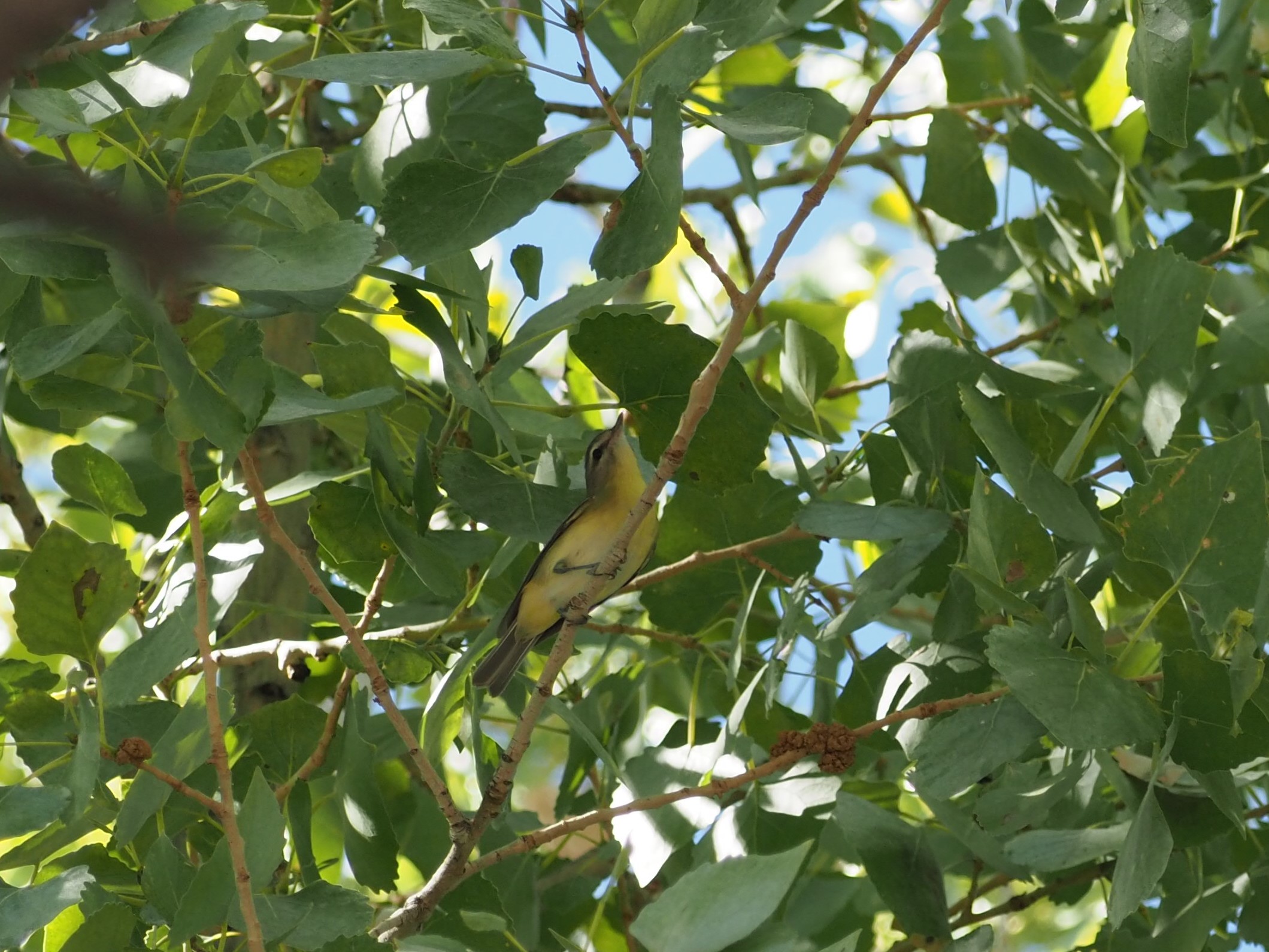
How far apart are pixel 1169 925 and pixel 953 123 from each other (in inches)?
67.3

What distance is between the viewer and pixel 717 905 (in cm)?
161

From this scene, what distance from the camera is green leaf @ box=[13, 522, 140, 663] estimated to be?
5.99 ft

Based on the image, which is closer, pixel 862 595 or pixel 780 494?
pixel 862 595

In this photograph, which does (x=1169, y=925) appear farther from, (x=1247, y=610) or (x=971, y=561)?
(x=971, y=561)

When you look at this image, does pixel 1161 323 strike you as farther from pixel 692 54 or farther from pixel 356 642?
pixel 356 642

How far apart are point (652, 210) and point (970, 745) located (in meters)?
0.85

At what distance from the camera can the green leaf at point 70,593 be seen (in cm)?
183

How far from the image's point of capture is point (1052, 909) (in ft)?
12.7

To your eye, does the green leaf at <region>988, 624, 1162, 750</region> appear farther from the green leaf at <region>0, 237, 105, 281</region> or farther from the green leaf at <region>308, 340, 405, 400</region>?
the green leaf at <region>0, 237, 105, 281</region>

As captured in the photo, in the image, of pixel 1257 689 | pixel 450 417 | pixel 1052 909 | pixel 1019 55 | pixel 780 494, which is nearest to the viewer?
pixel 1257 689

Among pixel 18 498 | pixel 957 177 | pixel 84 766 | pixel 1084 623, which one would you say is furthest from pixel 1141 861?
pixel 18 498

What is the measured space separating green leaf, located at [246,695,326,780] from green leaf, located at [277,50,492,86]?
41.2 inches

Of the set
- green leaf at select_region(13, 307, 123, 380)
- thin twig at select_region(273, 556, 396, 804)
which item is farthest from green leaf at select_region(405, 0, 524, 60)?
thin twig at select_region(273, 556, 396, 804)

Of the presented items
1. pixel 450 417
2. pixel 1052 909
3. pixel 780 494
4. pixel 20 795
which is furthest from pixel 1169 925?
pixel 1052 909
